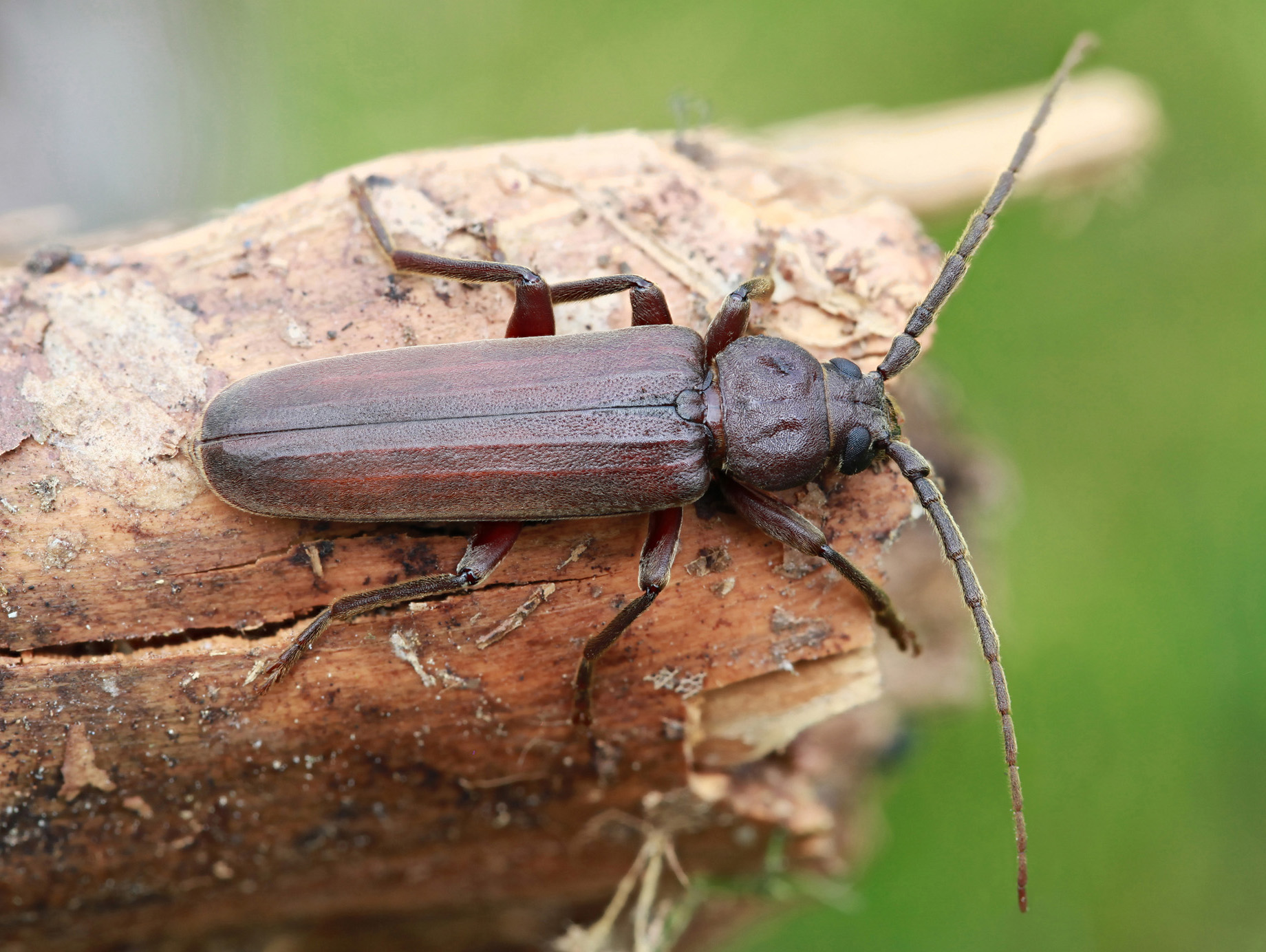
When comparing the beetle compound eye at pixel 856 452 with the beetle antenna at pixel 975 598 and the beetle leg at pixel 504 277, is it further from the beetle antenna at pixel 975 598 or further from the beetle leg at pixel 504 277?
the beetle leg at pixel 504 277

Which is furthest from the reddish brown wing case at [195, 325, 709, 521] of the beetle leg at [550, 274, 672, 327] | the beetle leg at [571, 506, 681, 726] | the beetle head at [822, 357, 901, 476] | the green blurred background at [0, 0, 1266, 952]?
the green blurred background at [0, 0, 1266, 952]

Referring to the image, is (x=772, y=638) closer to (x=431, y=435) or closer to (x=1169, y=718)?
(x=431, y=435)

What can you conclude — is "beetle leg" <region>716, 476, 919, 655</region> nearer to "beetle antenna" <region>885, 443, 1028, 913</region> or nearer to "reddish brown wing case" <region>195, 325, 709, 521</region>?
"reddish brown wing case" <region>195, 325, 709, 521</region>

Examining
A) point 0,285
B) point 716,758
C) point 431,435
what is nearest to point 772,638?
point 716,758

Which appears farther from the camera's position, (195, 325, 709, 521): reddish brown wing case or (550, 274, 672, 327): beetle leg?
(550, 274, 672, 327): beetle leg

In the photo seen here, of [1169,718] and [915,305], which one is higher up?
[915,305]

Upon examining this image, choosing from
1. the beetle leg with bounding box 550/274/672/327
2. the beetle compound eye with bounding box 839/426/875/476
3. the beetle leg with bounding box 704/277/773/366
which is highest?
the beetle leg with bounding box 550/274/672/327

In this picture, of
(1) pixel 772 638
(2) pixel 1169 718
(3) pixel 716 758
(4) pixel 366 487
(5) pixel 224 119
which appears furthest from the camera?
(5) pixel 224 119

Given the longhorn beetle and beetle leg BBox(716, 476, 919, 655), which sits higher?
the longhorn beetle
